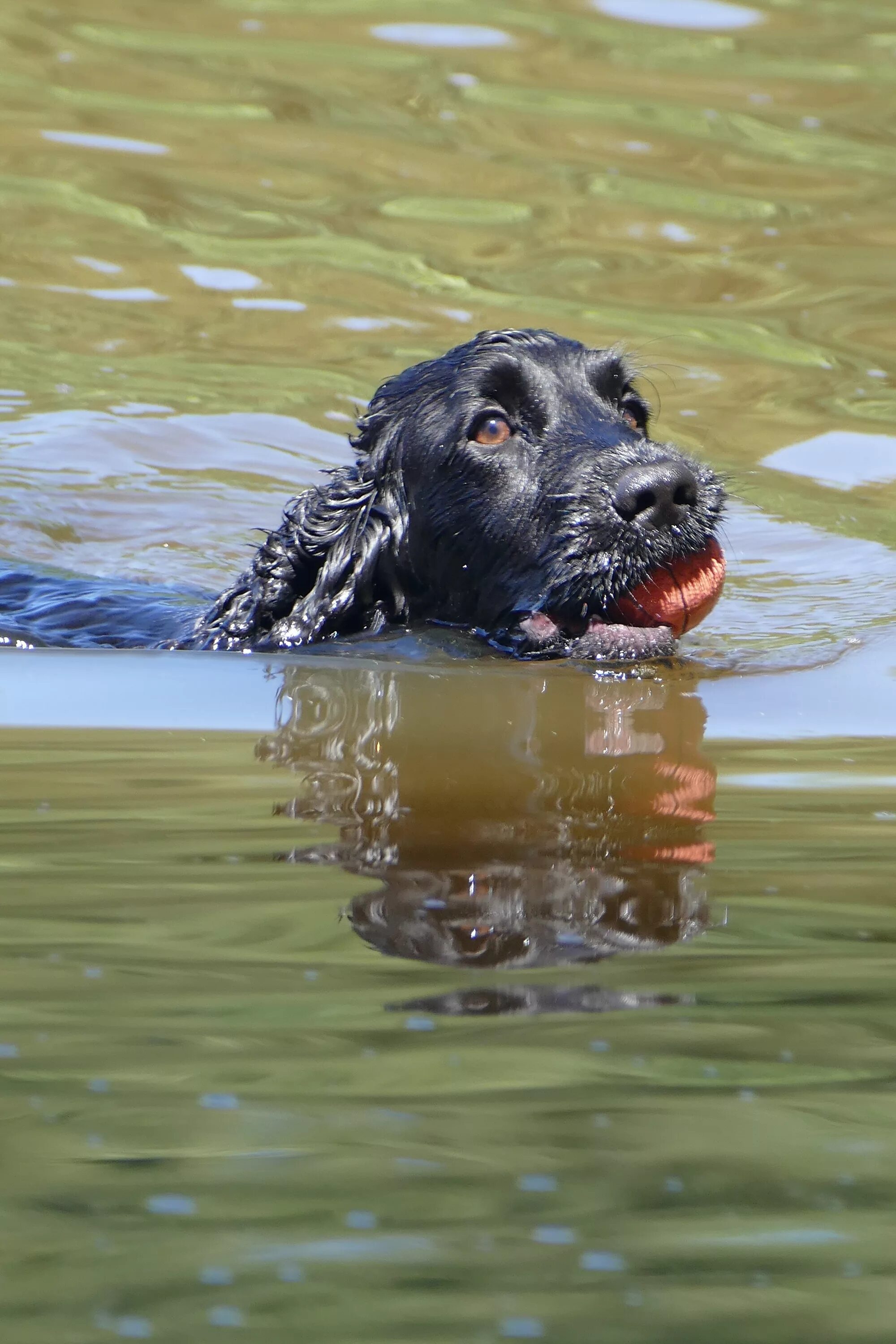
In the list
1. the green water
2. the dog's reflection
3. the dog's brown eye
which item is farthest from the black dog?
the dog's reflection

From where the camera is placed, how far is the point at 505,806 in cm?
345

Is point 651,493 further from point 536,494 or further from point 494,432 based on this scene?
point 494,432

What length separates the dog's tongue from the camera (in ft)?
19.2

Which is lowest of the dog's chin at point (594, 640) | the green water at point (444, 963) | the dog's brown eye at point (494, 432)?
the green water at point (444, 963)

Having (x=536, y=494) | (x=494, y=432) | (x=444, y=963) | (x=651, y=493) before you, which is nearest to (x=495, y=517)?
(x=536, y=494)

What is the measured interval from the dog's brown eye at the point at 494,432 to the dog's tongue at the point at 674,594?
794 millimetres

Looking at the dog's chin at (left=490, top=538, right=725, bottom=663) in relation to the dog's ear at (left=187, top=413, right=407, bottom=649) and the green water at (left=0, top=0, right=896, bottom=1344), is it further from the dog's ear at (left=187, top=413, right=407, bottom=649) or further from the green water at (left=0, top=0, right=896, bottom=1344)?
the dog's ear at (left=187, top=413, right=407, bottom=649)

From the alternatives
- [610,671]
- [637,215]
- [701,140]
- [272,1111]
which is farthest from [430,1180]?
[701,140]

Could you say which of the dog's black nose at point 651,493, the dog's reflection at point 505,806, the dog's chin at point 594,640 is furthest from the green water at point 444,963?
the dog's black nose at point 651,493

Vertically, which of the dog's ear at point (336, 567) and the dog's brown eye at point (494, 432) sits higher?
the dog's brown eye at point (494, 432)

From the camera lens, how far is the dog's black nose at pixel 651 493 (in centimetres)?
577

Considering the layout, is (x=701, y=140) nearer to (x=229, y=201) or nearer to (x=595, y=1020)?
(x=229, y=201)

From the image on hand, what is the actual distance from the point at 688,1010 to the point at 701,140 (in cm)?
1414

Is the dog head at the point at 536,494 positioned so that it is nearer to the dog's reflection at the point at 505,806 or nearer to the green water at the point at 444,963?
the green water at the point at 444,963
